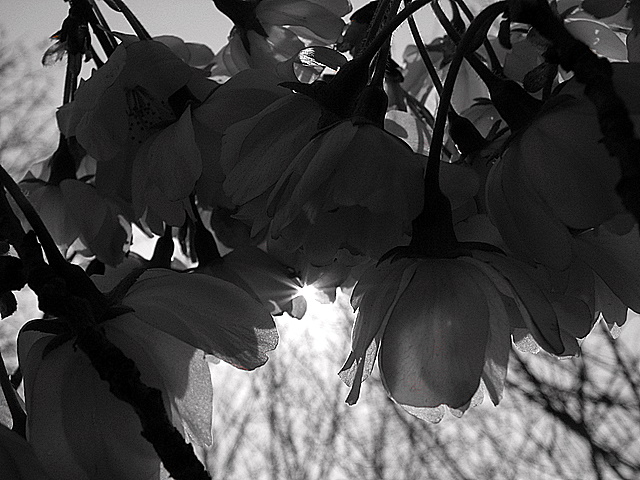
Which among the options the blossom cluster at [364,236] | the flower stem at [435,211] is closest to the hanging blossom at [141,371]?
the blossom cluster at [364,236]

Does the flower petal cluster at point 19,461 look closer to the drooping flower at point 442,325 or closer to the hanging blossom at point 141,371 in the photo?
the hanging blossom at point 141,371

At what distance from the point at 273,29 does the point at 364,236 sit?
318 millimetres

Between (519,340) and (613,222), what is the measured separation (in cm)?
11

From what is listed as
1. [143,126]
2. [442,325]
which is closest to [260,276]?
[143,126]

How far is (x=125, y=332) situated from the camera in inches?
16.6

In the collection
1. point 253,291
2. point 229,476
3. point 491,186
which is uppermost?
point 491,186

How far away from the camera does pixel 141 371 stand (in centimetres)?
42

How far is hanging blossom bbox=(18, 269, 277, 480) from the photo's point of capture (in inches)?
16.0

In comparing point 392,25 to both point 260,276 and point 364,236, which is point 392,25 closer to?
point 364,236

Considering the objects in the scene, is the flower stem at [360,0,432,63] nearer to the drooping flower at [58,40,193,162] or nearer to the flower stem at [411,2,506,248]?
the flower stem at [411,2,506,248]

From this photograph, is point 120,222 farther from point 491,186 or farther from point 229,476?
point 229,476

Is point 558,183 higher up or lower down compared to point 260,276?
higher up

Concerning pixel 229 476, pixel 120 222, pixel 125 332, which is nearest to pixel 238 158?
pixel 125 332

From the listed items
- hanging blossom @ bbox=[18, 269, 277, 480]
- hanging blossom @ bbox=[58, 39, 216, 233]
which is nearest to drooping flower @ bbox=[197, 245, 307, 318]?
hanging blossom @ bbox=[58, 39, 216, 233]
